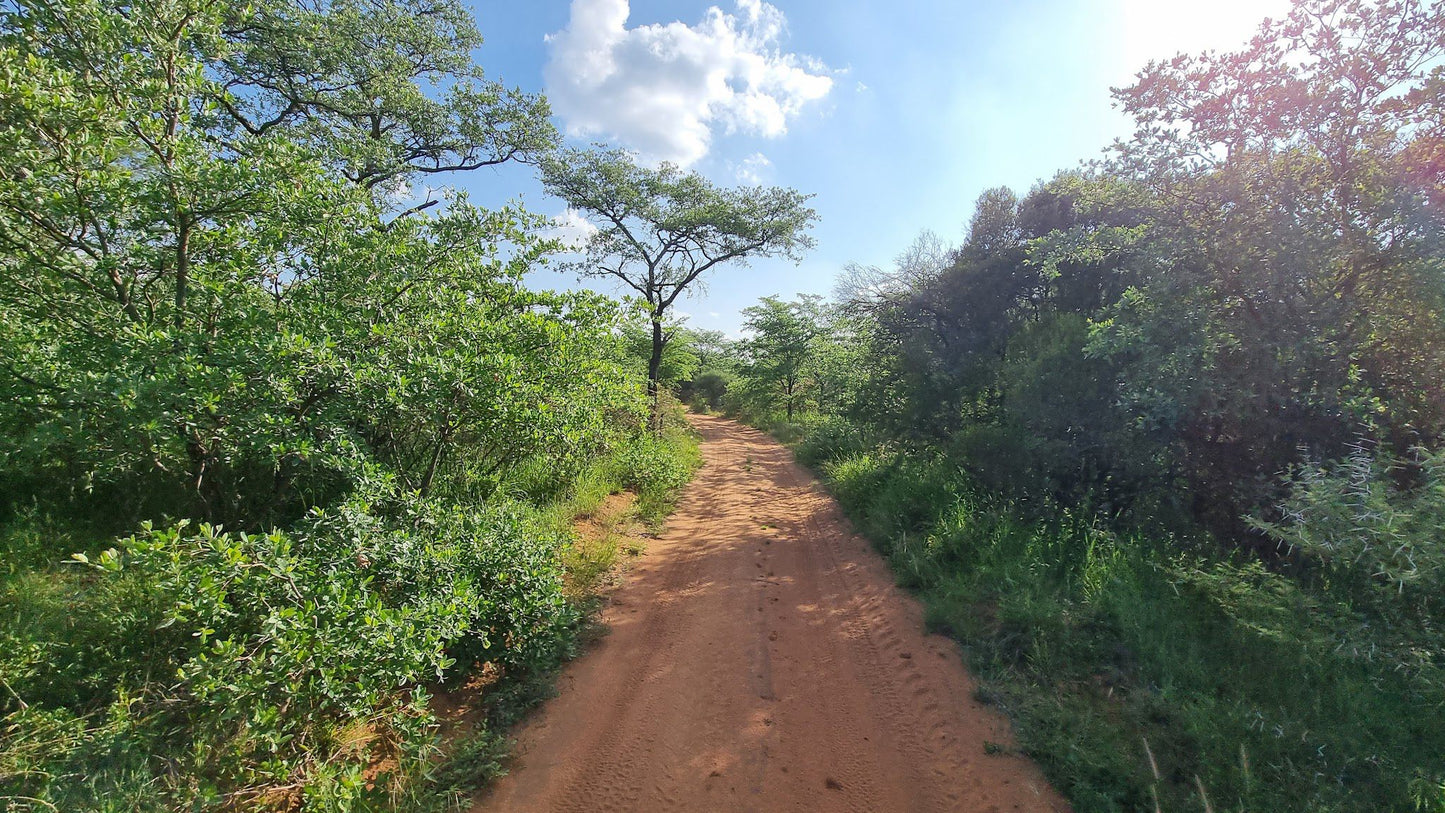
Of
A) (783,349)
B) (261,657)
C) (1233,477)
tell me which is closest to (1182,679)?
(1233,477)

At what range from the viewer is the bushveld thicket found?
2.63 meters

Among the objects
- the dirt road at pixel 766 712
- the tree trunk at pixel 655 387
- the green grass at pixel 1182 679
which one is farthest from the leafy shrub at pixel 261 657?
the tree trunk at pixel 655 387

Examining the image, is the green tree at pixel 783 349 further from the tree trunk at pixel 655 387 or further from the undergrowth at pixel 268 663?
the undergrowth at pixel 268 663

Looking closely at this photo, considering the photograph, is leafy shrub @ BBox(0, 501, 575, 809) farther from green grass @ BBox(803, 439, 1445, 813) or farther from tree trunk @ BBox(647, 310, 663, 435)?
tree trunk @ BBox(647, 310, 663, 435)

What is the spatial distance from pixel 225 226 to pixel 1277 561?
29.4ft

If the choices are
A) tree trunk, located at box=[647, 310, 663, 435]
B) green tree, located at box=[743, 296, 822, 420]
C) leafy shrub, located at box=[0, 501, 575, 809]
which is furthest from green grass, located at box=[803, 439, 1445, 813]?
green tree, located at box=[743, 296, 822, 420]

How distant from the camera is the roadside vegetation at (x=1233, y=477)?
126 inches

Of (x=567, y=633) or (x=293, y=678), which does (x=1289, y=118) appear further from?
(x=293, y=678)

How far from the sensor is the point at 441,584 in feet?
11.7

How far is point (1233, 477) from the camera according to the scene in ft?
17.4

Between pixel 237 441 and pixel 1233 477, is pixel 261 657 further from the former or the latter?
pixel 1233 477

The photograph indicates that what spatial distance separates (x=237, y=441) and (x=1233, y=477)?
8.44m

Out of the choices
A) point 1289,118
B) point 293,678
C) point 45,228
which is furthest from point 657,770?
point 1289,118

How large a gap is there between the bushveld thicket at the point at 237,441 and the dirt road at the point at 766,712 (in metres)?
0.54
